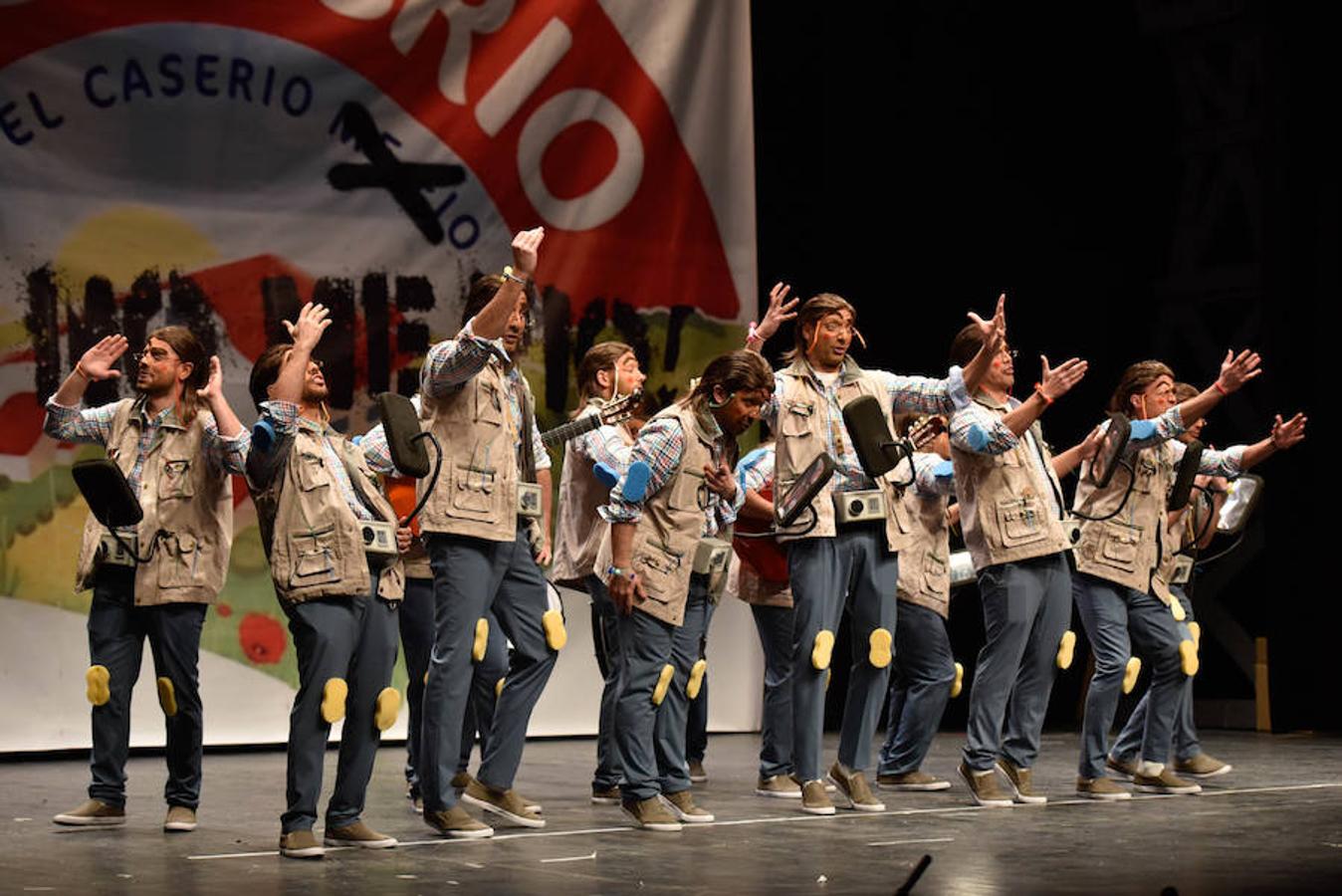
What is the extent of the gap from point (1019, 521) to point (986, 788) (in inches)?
36.7

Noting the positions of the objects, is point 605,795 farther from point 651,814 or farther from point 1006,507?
point 1006,507

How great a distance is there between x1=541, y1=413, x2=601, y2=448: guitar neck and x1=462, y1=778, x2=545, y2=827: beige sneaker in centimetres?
142

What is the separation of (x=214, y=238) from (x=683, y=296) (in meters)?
2.48

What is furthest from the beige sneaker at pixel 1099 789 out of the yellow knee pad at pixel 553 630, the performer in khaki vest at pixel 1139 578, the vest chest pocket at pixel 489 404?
the vest chest pocket at pixel 489 404

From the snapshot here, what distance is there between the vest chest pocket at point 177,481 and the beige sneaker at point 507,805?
1.30 meters

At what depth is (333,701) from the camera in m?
5.25

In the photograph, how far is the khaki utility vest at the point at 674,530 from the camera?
19.8ft

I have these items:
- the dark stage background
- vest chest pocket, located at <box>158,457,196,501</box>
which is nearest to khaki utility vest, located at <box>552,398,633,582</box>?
vest chest pocket, located at <box>158,457,196,501</box>

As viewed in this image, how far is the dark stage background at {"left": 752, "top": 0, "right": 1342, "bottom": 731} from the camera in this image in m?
10.2

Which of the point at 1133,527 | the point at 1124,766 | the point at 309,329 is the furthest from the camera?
the point at 1124,766

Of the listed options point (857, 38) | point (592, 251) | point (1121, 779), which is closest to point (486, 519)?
point (1121, 779)

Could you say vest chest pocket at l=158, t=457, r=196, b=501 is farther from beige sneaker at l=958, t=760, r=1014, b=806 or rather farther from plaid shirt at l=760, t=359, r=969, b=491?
beige sneaker at l=958, t=760, r=1014, b=806

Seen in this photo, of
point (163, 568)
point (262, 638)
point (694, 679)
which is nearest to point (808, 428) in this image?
point (694, 679)

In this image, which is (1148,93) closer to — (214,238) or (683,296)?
(683,296)
